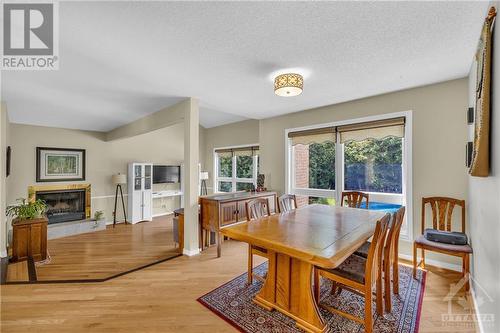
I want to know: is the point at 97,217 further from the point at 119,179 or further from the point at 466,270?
the point at 466,270

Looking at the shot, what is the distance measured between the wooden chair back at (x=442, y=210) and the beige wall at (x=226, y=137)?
3.59 meters

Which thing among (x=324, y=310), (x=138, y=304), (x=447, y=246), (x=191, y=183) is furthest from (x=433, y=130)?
(x=138, y=304)

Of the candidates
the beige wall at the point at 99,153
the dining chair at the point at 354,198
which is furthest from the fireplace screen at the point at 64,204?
the dining chair at the point at 354,198

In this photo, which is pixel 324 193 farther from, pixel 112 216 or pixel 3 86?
pixel 112 216

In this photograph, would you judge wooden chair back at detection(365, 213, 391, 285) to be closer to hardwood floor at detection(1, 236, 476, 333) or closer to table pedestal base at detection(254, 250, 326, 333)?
table pedestal base at detection(254, 250, 326, 333)

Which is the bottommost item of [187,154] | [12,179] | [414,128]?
[12,179]

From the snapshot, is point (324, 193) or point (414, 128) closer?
point (414, 128)

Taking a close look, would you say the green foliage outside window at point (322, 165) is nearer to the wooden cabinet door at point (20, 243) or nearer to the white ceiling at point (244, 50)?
the white ceiling at point (244, 50)

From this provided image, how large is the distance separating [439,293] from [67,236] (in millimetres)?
6227

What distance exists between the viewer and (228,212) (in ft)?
11.8

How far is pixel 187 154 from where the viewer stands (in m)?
3.49

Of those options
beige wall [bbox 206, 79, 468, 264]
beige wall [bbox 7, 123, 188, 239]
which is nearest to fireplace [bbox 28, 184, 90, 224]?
beige wall [bbox 7, 123, 188, 239]

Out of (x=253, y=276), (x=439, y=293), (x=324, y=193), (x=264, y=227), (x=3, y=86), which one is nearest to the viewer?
(x=264, y=227)

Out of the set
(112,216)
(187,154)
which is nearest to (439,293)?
(187,154)
